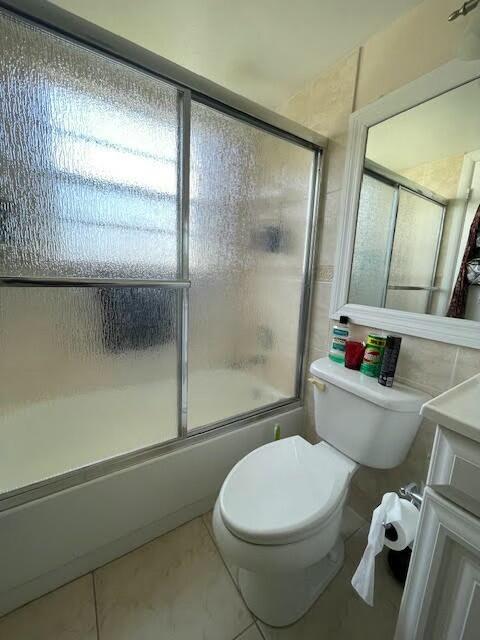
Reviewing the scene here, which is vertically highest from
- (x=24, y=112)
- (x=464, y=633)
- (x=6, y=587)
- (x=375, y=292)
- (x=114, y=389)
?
(x=24, y=112)

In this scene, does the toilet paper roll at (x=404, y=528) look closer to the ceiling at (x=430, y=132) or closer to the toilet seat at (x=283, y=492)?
the toilet seat at (x=283, y=492)

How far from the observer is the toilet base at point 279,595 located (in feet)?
2.97

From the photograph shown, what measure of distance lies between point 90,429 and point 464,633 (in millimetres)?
1127

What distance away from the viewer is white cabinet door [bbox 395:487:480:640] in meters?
0.51

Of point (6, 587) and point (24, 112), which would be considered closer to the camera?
point (24, 112)

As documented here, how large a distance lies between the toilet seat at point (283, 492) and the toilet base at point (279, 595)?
25 cm

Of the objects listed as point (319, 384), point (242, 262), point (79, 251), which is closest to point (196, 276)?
point (242, 262)

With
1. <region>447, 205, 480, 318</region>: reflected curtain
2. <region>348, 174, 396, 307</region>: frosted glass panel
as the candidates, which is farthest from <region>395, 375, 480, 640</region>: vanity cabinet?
<region>348, 174, 396, 307</region>: frosted glass panel

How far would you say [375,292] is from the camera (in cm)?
120

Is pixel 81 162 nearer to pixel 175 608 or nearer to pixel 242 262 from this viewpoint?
pixel 242 262

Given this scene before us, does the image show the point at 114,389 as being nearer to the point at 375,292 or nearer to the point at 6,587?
the point at 6,587

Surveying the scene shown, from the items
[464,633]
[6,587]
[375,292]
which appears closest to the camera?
[464,633]

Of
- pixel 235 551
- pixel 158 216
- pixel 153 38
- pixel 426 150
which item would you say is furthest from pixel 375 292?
pixel 153 38

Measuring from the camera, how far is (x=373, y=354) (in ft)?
3.55
